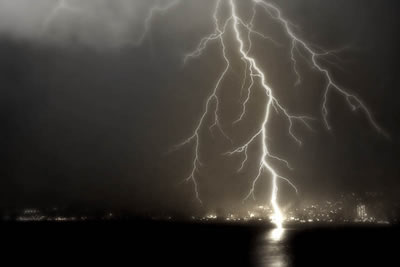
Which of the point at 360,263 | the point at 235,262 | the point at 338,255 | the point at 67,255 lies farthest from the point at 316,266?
the point at 67,255

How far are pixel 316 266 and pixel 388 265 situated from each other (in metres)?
3.99

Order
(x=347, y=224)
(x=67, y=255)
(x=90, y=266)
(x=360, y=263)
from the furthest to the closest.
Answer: (x=347, y=224) → (x=67, y=255) → (x=360, y=263) → (x=90, y=266)

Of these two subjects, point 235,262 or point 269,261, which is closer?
point 235,262

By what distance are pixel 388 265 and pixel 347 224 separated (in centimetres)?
7939

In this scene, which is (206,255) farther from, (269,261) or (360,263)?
(360,263)

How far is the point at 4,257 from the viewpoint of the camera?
1112 inches

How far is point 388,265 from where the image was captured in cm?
2472

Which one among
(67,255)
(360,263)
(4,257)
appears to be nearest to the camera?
(360,263)

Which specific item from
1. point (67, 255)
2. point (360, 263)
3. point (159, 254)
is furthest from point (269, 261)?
point (67, 255)

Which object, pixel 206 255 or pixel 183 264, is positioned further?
pixel 206 255

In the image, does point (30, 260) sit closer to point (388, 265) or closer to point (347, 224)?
point (388, 265)

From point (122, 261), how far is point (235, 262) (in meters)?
6.87

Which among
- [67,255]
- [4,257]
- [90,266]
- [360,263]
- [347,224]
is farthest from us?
[347,224]

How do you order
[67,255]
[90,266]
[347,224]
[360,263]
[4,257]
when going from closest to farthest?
[90,266], [360,263], [4,257], [67,255], [347,224]
